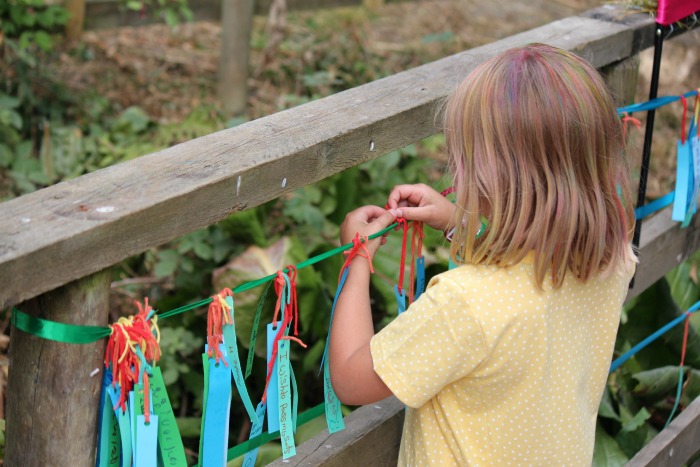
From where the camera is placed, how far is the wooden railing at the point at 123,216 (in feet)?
3.70

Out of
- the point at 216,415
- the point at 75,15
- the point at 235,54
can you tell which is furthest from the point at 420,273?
the point at 75,15

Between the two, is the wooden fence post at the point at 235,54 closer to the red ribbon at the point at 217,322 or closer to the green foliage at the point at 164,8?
the green foliage at the point at 164,8

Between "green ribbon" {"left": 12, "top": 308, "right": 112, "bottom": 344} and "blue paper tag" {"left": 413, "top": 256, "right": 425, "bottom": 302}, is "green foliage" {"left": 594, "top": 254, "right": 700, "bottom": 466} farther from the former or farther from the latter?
"green ribbon" {"left": 12, "top": 308, "right": 112, "bottom": 344}

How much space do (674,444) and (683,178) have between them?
67 cm

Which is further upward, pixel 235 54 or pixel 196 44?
pixel 235 54

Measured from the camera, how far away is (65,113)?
15.4ft

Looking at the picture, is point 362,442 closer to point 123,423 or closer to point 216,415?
point 216,415

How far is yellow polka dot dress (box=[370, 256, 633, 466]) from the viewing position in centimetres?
134

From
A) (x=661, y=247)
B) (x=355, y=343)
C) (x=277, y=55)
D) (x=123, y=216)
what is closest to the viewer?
(x=123, y=216)

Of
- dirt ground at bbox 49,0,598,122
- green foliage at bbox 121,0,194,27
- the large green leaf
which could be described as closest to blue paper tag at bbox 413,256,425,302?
the large green leaf

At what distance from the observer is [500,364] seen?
1371 millimetres

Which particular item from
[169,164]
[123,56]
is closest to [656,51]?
[169,164]

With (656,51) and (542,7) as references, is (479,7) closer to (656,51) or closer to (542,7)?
(542,7)

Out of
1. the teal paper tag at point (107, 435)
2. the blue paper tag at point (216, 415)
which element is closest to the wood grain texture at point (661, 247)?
the blue paper tag at point (216, 415)
